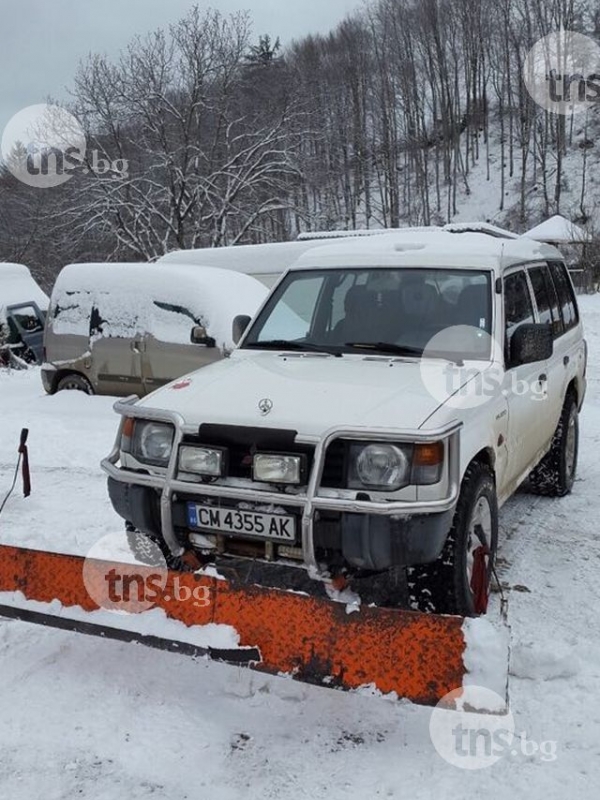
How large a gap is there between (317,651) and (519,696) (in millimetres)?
976

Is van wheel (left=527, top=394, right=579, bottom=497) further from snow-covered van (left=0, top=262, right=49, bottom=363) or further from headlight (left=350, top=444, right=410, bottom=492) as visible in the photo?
snow-covered van (left=0, top=262, right=49, bottom=363)

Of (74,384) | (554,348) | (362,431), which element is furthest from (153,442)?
(74,384)

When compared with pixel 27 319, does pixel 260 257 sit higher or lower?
higher

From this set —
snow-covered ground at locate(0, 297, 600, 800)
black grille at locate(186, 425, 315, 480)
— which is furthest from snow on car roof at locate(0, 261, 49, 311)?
black grille at locate(186, 425, 315, 480)

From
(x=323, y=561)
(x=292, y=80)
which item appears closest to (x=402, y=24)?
(x=292, y=80)

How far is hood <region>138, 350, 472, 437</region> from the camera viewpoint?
3.30 meters

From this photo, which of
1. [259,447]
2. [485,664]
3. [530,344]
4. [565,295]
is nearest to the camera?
[485,664]

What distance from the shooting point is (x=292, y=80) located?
36.8 metres

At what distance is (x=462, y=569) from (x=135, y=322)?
729cm

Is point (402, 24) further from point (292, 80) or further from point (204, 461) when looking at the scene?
point (204, 461)

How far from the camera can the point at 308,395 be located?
355 cm

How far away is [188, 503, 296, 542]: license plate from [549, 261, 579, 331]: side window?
3.71 m

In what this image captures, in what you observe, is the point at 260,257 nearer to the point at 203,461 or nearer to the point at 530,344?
the point at 530,344

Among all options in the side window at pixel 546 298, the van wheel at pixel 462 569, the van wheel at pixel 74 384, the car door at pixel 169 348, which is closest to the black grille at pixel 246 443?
the van wheel at pixel 462 569
